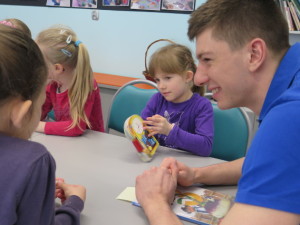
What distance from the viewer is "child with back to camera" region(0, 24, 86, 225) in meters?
0.57

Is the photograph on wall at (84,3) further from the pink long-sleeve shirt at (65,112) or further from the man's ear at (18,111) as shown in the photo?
the man's ear at (18,111)

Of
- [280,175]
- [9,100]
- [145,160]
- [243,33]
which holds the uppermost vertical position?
[243,33]

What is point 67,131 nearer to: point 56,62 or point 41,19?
point 56,62

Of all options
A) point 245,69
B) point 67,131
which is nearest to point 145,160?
point 67,131

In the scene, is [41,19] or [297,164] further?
[41,19]

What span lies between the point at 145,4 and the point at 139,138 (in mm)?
2159

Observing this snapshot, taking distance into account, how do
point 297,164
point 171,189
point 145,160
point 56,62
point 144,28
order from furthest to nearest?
point 144,28 < point 56,62 < point 145,160 < point 171,189 < point 297,164

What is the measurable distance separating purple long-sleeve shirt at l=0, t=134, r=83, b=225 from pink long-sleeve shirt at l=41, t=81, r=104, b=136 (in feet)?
2.72

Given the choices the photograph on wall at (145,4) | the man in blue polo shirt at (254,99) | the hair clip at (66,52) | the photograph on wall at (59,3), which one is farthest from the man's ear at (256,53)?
the photograph on wall at (59,3)

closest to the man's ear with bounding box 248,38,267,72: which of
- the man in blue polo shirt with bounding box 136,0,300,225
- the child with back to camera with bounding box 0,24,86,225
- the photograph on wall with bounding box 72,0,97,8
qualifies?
the man in blue polo shirt with bounding box 136,0,300,225

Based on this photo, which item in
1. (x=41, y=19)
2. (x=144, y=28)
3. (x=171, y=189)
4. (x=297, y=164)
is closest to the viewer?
(x=297, y=164)

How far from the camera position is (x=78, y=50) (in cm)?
157

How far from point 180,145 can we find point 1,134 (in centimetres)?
84

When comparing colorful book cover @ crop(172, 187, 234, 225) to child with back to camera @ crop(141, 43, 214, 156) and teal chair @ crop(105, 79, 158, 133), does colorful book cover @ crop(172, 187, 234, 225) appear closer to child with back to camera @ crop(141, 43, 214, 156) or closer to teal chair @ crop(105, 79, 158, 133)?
child with back to camera @ crop(141, 43, 214, 156)
